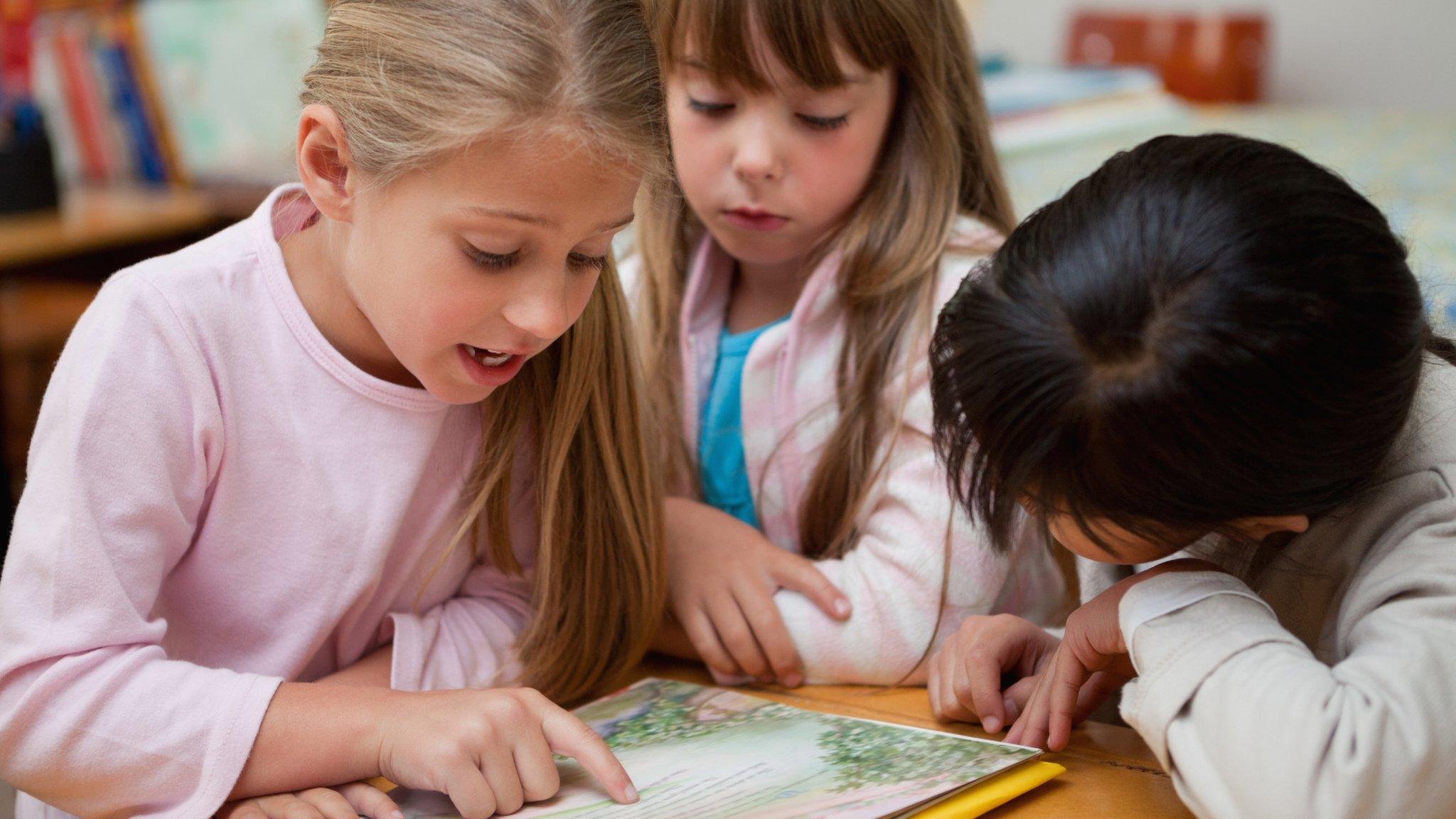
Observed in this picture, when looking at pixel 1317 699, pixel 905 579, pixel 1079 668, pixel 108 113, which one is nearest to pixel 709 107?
Result: pixel 905 579

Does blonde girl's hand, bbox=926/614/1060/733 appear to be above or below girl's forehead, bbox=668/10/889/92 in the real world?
below

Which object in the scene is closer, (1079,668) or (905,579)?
(1079,668)

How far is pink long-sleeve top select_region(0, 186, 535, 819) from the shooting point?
29.3 inches

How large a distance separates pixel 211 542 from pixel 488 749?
241mm

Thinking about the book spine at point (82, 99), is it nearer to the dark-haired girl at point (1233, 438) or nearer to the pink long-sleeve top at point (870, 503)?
the pink long-sleeve top at point (870, 503)

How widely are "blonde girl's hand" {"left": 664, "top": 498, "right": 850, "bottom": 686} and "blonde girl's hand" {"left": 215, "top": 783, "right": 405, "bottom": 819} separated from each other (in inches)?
11.1

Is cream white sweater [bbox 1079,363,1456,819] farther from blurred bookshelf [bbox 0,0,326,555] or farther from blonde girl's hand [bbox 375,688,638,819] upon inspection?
blurred bookshelf [bbox 0,0,326,555]

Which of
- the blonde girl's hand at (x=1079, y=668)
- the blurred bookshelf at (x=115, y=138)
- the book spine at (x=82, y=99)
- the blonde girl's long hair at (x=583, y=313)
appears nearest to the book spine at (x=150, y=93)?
the blurred bookshelf at (x=115, y=138)

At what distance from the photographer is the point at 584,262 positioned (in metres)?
0.80

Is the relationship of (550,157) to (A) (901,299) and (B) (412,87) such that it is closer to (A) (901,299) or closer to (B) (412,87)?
(B) (412,87)

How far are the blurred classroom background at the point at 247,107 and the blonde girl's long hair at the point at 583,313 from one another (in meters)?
1.13

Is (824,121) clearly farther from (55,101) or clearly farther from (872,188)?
(55,101)

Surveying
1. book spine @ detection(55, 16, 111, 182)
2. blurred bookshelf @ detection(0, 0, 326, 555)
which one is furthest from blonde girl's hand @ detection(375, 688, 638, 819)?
book spine @ detection(55, 16, 111, 182)

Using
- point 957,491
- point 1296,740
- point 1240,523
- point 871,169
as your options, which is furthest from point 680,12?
point 1296,740
